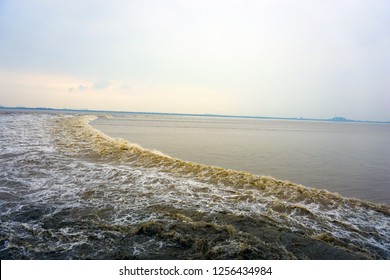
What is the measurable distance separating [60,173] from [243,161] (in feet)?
31.4

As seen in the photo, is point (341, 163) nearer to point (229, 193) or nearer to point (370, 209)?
point (370, 209)

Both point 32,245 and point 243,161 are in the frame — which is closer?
point 32,245

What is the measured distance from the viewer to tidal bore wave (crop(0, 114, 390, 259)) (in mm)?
5258

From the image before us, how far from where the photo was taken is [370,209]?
318 inches

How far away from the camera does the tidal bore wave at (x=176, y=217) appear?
526 centimetres

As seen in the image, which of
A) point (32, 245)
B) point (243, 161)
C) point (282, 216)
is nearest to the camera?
point (32, 245)

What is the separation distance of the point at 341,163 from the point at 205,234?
13251mm

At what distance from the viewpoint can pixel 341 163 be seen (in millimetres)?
15922

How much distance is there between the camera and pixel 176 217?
6.83 metres
